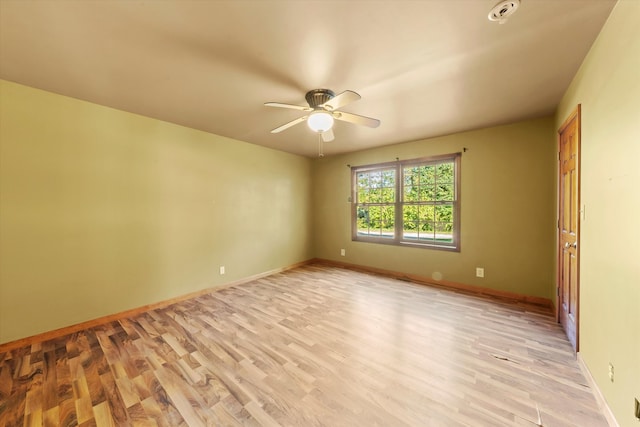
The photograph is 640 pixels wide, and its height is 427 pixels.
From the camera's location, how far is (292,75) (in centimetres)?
211

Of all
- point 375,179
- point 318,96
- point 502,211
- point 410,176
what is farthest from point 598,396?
point 375,179

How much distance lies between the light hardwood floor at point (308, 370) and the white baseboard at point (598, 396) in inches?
1.7

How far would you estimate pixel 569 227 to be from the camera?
2389 millimetres

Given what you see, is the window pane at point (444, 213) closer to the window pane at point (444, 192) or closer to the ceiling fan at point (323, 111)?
the window pane at point (444, 192)

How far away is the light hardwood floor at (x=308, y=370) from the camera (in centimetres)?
154

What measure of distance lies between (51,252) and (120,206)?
2.44 feet

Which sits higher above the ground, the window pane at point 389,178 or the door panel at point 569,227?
the window pane at point 389,178

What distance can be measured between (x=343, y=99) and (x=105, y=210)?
9.77 ft

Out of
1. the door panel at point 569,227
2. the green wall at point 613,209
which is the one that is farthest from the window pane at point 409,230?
the green wall at point 613,209

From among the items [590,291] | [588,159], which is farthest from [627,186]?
[590,291]

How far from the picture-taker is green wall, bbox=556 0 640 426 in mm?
1248

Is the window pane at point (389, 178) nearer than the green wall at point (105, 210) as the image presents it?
No

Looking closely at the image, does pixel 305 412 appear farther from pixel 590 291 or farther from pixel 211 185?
pixel 211 185

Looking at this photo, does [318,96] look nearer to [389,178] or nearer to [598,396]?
[389,178]
